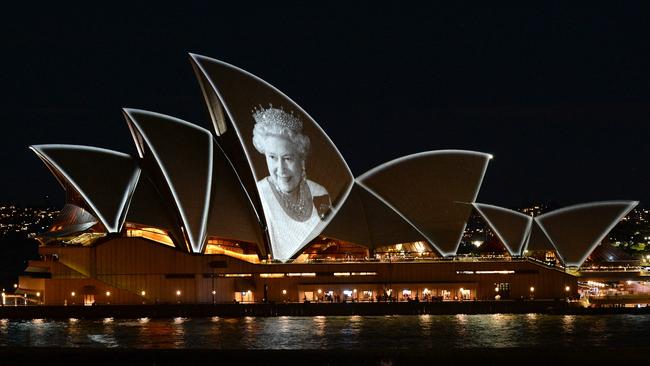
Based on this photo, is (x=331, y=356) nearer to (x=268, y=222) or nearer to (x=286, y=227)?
(x=268, y=222)

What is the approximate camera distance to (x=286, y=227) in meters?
50.8

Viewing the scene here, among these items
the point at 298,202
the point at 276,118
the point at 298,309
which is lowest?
the point at 298,309

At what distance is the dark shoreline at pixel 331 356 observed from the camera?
1175 inches

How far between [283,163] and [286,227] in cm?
336

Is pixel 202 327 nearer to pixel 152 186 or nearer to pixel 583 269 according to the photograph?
pixel 152 186

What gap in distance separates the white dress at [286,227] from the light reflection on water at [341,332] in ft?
15.5

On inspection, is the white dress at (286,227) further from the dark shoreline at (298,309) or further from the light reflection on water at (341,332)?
the light reflection on water at (341,332)

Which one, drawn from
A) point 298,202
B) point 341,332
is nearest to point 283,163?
point 298,202

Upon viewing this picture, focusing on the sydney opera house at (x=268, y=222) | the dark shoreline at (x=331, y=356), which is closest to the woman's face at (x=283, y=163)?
the sydney opera house at (x=268, y=222)

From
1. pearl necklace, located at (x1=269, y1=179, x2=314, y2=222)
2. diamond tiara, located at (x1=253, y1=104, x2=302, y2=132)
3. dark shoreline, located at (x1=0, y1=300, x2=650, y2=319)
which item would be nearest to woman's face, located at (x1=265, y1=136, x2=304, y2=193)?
pearl necklace, located at (x1=269, y1=179, x2=314, y2=222)

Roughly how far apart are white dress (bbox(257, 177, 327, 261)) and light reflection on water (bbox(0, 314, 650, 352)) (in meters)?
4.73

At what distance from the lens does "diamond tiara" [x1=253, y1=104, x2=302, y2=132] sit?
48.1 meters

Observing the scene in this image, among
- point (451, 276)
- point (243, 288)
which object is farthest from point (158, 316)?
point (451, 276)

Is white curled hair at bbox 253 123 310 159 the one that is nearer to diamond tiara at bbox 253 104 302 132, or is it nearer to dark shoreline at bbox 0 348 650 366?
diamond tiara at bbox 253 104 302 132
